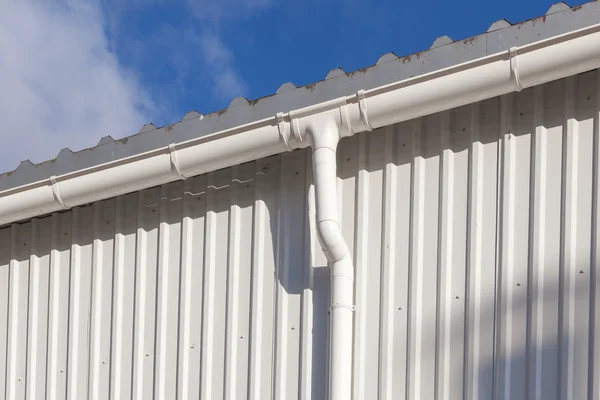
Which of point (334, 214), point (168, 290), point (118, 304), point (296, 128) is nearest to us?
point (334, 214)

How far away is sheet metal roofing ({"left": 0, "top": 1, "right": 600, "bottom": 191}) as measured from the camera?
5.51 meters

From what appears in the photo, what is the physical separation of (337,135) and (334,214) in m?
0.45

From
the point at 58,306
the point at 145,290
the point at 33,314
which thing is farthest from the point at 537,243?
the point at 33,314

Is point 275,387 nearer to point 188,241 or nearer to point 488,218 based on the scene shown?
point 188,241

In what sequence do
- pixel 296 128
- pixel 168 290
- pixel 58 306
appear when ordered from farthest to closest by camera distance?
1. pixel 58 306
2. pixel 168 290
3. pixel 296 128

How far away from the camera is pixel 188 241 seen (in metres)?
6.38

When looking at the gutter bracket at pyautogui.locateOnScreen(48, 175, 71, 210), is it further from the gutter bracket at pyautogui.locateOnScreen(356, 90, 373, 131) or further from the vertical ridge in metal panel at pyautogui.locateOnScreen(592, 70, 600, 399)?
the vertical ridge in metal panel at pyautogui.locateOnScreen(592, 70, 600, 399)

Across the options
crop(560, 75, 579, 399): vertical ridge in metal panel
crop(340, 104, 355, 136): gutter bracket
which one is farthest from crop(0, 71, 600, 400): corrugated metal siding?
crop(340, 104, 355, 136): gutter bracket

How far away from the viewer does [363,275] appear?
5805 mm


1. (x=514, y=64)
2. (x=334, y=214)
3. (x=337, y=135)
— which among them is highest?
(x=514, y=64)

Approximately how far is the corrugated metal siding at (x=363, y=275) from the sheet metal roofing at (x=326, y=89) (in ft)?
0.94

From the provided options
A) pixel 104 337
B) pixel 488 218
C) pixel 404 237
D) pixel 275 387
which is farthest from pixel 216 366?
pixel 488 218

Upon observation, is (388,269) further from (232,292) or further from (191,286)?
(191,286)

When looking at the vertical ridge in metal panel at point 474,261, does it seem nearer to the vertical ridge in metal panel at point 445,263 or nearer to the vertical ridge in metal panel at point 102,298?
the vertical ridge in metal panel at point 445,263
